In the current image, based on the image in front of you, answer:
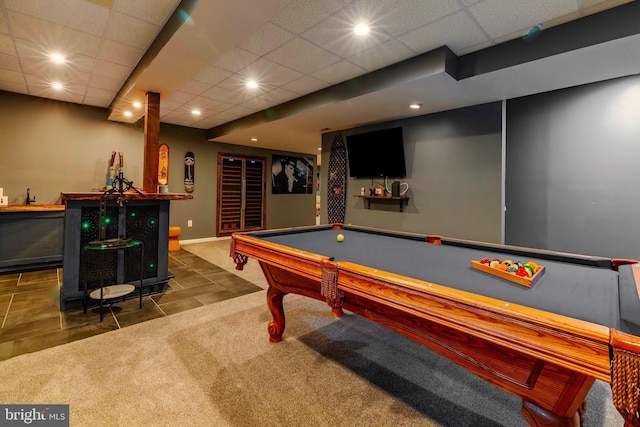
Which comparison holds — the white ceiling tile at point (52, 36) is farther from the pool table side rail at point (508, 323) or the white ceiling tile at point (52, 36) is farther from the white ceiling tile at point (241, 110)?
the pool table side rail at point (508, 323)

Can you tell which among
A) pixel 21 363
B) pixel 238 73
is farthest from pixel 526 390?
pixel 238 73

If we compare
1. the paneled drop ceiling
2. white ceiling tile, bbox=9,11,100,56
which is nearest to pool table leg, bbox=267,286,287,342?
the paneled drop ceiling

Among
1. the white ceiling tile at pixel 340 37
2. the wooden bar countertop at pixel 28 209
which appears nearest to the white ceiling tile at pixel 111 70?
the wooden bar countertop at pixel 28 209

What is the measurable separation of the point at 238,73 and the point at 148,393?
10.3 feet

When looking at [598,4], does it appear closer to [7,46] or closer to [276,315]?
[276,315]

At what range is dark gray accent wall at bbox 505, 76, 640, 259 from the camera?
3.08 meters

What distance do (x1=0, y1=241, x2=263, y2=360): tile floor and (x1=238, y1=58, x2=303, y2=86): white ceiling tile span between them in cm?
252

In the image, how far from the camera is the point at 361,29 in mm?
2434

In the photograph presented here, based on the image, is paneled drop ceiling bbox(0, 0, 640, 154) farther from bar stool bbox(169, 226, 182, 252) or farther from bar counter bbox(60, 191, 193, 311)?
bar stool bbox(169, 226, 182, 252)

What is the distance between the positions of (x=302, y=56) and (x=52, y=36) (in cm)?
232

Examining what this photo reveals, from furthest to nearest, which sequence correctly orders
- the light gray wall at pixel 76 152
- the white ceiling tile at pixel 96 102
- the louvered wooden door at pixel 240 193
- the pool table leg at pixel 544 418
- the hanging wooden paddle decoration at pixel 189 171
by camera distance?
the louvered wooden door at pixel 240 193 → the hanging wooden paddle decoration at pixel 189 171 → the white ceiling tile at pixel 96 102 → the light gray wall at pixel 76 152 → the pool table leg at pixel 544 418

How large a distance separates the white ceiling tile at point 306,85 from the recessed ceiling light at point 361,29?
1.09m

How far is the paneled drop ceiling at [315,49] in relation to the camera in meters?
2.18

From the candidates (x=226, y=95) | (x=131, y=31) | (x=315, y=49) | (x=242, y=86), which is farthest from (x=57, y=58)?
(x=315, y=49)
